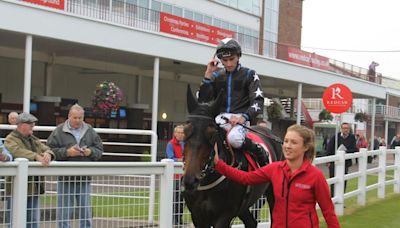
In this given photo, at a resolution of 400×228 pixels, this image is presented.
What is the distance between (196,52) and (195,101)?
58.4 ft

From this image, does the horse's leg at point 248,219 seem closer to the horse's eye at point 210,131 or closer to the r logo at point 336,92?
the horse's eye at point 210,131

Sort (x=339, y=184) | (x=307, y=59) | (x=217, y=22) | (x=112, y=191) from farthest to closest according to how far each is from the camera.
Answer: (x=217, y=22), (x=307, y=59), (x=339, y=184), (x=112, y=191)

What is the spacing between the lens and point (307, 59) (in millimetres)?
29859

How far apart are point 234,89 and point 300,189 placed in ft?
6.03

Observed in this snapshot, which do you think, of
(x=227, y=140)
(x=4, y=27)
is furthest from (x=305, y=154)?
(x=4, y=27)

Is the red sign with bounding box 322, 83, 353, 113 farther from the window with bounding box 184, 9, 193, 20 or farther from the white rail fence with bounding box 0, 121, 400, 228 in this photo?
the window with bounding box 184, 9, 193, 20

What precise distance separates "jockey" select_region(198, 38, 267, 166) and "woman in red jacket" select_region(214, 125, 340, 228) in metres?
1.17

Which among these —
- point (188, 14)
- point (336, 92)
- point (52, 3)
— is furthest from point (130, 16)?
point (336, 92)

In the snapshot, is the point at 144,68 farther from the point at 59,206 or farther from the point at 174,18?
the point at 59,206

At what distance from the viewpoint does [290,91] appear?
127ft

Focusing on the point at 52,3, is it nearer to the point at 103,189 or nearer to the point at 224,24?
the point at 103,189

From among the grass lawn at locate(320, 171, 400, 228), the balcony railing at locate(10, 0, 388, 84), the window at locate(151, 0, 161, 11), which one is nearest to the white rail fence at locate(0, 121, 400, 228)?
the grass lawn at locate(320, 171, 400, 228)

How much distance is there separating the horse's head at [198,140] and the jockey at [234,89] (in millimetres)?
459

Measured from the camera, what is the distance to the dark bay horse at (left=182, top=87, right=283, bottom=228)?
4.71m
